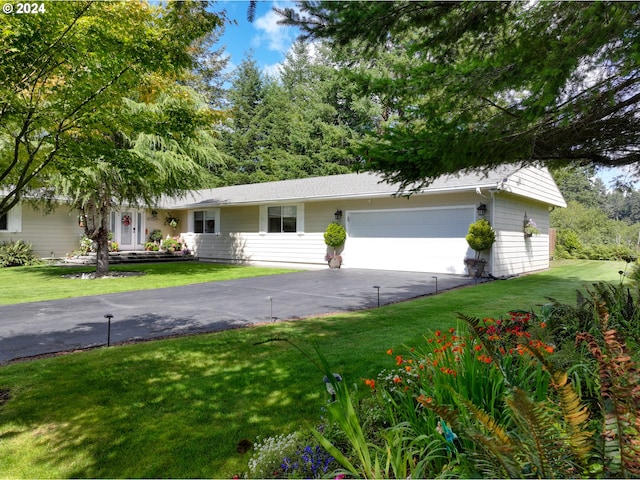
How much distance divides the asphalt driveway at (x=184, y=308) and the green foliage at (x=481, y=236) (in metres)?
1.34

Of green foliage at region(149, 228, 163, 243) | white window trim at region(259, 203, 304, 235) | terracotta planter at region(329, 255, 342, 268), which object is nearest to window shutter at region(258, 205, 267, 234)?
white window trim at region(259, 203, 304, 235)

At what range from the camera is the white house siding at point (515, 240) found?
13.8 m

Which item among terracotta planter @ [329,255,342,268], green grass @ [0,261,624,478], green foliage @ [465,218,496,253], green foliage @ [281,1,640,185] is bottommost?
green grass @ [0,261,624,478]

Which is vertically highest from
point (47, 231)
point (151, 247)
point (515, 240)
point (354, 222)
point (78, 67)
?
point (78, 67)

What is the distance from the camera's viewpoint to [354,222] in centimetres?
1711

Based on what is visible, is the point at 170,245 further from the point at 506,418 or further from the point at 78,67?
the point at 506,418

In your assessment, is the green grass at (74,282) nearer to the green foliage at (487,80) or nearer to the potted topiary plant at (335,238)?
the potted topiary plant at (335,238)

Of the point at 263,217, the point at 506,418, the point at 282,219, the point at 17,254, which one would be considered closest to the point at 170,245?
the point at 263,217

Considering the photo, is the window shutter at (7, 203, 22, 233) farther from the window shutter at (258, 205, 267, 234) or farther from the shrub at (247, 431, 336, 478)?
the shrub at (247, 431, 336, 478)

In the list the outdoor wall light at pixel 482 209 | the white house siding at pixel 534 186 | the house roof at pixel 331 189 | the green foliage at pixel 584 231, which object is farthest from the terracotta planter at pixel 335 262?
the green foliage at pixel 584 231

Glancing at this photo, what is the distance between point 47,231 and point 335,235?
1346 cm

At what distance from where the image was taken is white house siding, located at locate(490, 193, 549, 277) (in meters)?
13.8

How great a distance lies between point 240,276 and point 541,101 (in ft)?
40.8

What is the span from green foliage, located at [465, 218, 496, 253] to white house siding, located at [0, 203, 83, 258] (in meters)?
16.7
